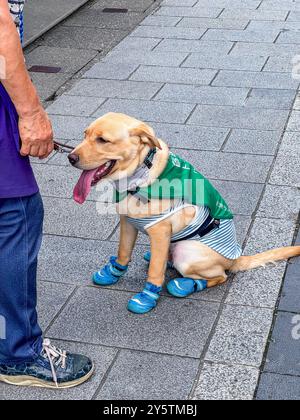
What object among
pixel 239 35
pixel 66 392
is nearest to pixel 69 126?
pixel 239 35

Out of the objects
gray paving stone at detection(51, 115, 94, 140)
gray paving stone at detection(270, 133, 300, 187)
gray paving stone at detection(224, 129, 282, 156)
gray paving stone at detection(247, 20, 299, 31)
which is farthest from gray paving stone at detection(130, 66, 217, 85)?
gray paving stone at detection(247, 20, 299, 31)

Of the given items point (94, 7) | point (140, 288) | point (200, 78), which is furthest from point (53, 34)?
point (140, 288)

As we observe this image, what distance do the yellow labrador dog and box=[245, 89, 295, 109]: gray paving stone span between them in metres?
2.65

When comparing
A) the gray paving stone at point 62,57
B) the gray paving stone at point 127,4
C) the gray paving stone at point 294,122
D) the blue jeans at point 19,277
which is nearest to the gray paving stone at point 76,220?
the blue jeans at point 19,277

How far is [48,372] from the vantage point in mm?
Result: 3652

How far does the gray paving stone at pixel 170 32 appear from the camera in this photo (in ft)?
29.0

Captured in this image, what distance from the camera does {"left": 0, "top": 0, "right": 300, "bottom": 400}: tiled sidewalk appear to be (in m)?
3.80

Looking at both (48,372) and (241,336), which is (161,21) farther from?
(48,372)

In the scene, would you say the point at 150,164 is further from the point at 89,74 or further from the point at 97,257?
the point at 89,74

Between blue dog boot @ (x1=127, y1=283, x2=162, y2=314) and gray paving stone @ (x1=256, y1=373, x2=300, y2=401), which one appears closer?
gray paving stone @ (x1=256, y1=373, x2=300, y2=401)

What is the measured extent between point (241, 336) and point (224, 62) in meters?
4.52

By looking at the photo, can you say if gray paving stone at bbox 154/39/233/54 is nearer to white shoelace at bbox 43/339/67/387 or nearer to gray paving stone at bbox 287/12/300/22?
gray paving stone at bbox 287/12/300/22

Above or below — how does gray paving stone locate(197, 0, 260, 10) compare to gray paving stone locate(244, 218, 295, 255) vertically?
below

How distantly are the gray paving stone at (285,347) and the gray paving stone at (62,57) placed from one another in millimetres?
4470
